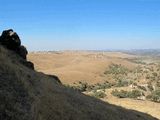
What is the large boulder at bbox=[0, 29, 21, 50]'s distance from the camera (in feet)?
89.5

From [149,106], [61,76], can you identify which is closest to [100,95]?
[149,106]

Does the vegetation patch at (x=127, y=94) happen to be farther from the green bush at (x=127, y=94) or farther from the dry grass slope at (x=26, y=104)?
the dry grass slope at (x=26, y=104)

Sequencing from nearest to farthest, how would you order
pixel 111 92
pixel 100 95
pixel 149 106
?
1. pixel 149 106
2. pixel 100 95
3. pixel 111 92

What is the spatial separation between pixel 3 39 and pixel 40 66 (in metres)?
121

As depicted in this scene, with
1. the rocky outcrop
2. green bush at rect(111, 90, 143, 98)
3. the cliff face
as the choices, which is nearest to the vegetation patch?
green bush at rect(111, 90, 143, 98)

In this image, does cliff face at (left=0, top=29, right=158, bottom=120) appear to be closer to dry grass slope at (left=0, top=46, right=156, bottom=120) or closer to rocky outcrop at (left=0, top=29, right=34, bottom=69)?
dry grass slope at (left=0, top=46, right=156, bottom=120)

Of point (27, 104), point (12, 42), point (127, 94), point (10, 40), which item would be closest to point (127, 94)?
point (127, 94)

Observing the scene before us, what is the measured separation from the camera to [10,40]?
2730cm

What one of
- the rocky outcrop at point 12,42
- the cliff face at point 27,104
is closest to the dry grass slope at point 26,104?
the cliff face at point 27,104

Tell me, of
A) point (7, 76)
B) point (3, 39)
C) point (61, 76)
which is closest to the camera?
point (7, 76)

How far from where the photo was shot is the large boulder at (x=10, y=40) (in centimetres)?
2727

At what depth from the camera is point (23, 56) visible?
28141 millimetres

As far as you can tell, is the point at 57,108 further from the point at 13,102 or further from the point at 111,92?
the point at 111,92

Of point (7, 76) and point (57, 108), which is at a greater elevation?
point (7, 76)
